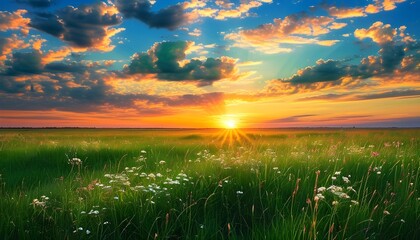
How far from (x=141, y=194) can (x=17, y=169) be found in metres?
9.15

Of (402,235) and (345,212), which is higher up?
(345,212)

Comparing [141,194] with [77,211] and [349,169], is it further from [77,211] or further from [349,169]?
[349,169]

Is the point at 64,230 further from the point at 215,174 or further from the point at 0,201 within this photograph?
the point at 215,174

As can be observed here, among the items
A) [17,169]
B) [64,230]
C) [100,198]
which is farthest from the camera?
[17,169]

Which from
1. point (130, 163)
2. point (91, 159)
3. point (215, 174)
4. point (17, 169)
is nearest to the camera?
point (215, 174)

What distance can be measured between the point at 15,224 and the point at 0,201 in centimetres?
83

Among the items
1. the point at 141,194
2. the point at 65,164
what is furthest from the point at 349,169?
the point at 65,164

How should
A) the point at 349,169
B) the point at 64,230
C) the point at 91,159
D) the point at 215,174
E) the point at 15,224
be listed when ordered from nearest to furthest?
the point at 64,230
the point at 15,224
the point at 215,174
the point at 349,169
the point at 91,159

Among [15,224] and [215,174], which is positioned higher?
[215,174]

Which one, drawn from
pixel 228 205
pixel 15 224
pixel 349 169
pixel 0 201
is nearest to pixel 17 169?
pixel 0 201

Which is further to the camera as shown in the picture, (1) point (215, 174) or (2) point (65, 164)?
(2) point (65, 164)

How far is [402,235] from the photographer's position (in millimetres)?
5039

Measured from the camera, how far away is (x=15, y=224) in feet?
Answer: 16.9

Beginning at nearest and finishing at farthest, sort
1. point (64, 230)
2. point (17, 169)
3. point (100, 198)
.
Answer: point (64, 230) < point (100, 198) < point (17, 169)
